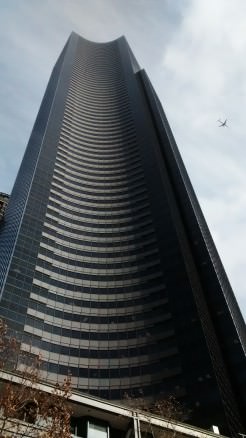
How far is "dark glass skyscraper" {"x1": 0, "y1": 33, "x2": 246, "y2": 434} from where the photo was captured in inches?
2886

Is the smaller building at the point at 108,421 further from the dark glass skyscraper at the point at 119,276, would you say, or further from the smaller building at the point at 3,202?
the smaller building at the point at 3,202

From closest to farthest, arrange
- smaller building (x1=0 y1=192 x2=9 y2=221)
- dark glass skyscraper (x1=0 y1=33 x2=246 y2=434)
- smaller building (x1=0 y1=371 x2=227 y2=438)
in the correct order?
smaller building (x1=0 y1=371 x2=227 y2=438), dark glass skyscraper (x1=0 y1=33 x2=246 y2=434), smaller building (x1=0 y1=192 x2=9 y2=221)

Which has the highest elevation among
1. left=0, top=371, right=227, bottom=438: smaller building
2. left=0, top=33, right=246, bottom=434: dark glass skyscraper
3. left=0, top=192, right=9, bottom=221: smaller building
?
left=0, top=192, right=9, bottom=221: smaller building

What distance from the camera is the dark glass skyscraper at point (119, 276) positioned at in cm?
7331

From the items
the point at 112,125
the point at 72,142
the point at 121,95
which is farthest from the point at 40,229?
the point at 121,95

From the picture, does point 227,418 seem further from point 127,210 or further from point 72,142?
point 72,142

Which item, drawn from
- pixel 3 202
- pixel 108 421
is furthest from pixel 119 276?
pixel 108 421

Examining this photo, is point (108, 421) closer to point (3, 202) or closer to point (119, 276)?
point (119, 276)

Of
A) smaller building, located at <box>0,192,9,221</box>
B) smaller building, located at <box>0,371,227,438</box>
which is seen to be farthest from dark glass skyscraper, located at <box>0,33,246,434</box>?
smaller building, located at <box>0,371,227,438</box>

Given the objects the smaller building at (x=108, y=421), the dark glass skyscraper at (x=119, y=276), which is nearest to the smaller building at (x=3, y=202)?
the dark glass skyscraper at (x=119, y=276)

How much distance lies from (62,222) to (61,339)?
1304 inches

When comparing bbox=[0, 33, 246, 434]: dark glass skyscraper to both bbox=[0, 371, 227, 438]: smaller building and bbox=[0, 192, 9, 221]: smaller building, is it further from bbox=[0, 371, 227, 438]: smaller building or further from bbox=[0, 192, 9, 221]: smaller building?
bbox=[0, 371, 227, 438]: smaller building

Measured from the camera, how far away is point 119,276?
316ft

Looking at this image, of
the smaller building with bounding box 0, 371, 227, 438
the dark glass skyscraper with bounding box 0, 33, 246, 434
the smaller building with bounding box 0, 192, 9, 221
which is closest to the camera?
the smaller building with bounding box 0, 371, 227, 438
